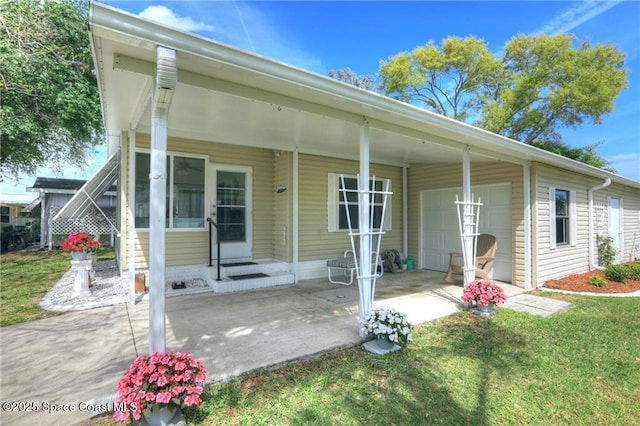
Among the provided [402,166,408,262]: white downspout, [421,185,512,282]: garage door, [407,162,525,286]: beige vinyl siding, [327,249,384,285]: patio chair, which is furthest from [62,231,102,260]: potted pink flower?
[421,185,512,282]: garage door

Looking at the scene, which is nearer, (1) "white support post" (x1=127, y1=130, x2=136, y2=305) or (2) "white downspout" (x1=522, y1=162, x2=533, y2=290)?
(1) "white support post" (x1=127, y1=130, x2=136, y2=305)

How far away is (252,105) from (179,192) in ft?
9.62

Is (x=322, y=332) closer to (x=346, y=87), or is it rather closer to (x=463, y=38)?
(x=346, y=87)

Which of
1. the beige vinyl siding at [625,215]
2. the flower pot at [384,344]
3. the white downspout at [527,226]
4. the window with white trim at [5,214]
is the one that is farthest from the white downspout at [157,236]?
the window with white trim at [5,214]

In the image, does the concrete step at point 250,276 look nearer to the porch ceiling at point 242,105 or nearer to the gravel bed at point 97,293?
the gravel bed at point 97,293

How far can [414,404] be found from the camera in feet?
7.87

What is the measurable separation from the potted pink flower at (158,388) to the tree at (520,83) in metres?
19.2

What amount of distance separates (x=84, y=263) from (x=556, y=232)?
9.18 metres

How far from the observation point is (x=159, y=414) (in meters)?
2.00

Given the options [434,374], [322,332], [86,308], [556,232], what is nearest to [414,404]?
[434,374]

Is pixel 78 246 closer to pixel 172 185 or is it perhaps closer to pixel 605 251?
pixel 172 185

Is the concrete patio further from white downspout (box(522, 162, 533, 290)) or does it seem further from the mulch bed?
the mulch bed

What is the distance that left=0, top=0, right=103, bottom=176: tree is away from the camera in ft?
26.4

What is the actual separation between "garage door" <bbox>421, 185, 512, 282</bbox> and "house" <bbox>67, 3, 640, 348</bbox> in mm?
25
